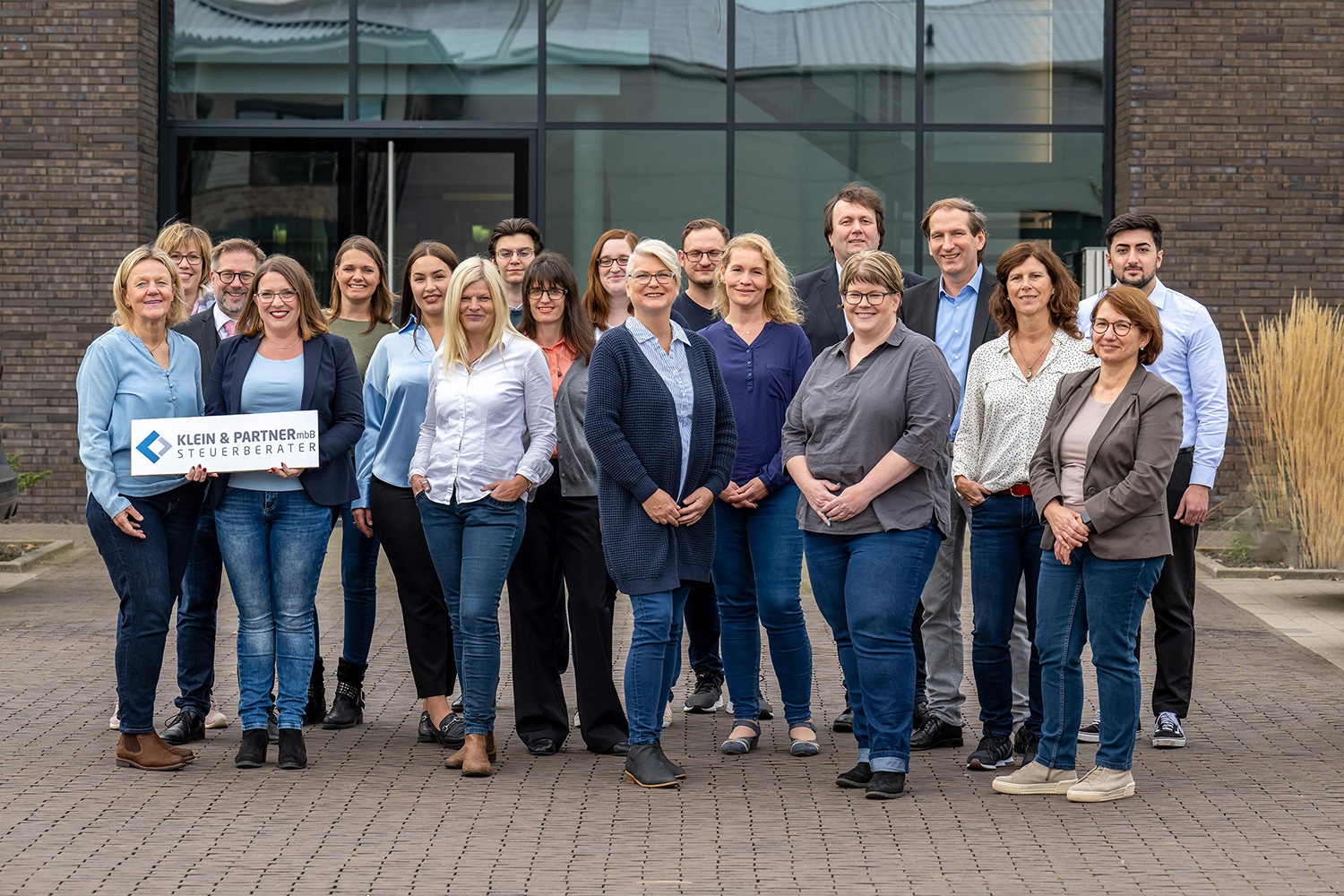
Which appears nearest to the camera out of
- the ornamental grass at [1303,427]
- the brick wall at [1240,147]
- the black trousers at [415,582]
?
the black trousers at [415,582]

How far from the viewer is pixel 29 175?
13.8m

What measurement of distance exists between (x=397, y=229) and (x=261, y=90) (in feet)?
5.97

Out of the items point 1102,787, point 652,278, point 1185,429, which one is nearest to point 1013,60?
point 1185,429

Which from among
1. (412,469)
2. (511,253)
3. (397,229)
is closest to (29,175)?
(397,229)

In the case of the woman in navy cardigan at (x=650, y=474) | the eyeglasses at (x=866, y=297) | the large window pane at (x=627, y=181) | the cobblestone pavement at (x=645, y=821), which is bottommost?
the cobblestone pavement at (x=645, y=821)

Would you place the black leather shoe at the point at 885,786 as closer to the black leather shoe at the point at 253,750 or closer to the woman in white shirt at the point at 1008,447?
the woman in white shirt at the point at 1008,447

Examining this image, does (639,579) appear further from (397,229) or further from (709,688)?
(397,229)

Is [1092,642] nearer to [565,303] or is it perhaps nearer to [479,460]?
[479,460]

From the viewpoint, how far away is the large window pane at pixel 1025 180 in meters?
14.7

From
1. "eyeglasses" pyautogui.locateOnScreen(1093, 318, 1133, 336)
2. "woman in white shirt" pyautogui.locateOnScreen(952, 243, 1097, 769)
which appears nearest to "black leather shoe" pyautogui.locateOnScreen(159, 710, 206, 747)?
"woman in white shirt" pyautogui.locateOnScreen(952, 243, 1097, 769)

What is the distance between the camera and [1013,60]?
14773mm

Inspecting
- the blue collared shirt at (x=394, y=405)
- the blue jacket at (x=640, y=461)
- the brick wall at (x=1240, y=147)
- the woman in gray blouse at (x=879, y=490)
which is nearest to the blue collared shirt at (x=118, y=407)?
the blue collared shirt at (x=394, y=405)

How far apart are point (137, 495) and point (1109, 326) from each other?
3742 millimetres

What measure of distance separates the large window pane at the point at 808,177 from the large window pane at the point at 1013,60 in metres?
0.65
